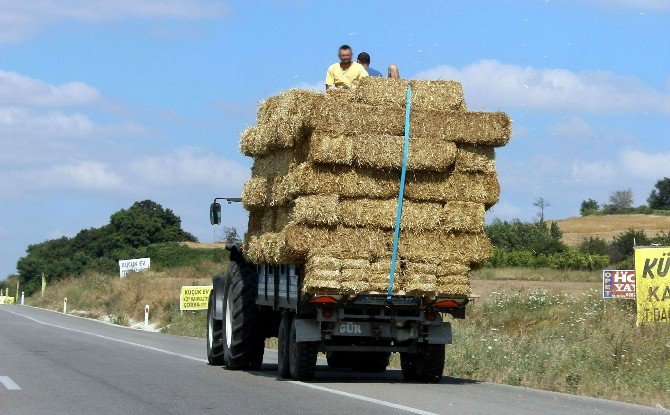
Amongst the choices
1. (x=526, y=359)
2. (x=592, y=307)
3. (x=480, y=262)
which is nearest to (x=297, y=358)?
(x=480, y=262)

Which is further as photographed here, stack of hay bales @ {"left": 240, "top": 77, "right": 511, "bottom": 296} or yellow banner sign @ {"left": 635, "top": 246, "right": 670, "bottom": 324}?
yellow banner sign @ {"left": 635, "top": 246, "right": 670, "bottom": 324}

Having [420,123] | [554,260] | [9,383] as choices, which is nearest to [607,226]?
[554,260]

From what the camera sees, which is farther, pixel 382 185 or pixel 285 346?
pixel 285 346

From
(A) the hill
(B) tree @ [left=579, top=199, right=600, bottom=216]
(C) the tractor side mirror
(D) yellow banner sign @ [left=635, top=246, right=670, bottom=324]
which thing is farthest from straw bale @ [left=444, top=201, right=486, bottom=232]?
(B) tree @ [left=579, top=199, right=600, bottom=216]

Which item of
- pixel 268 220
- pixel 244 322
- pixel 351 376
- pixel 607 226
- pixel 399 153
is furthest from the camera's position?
pixel 607 226

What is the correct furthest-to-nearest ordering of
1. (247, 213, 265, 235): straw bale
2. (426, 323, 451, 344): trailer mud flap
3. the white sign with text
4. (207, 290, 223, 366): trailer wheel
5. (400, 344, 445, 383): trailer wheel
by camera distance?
the white sign with text < (207, 290, 223, 366): trailer wheel < (247, 213, 265, 235): straw bale < (400, 344, 445, 383): trailer wheel < (426, 323, 451, 344): trailer mud flap

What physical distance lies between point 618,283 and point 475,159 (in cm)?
1965

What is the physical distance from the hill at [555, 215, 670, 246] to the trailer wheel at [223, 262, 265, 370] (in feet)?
237

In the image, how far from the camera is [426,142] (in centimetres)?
1593

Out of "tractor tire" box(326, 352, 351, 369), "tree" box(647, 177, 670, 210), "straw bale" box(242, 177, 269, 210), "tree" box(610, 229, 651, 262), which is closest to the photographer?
"straw bale" box(242, 177, 269, 210)

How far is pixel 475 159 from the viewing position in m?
16.2

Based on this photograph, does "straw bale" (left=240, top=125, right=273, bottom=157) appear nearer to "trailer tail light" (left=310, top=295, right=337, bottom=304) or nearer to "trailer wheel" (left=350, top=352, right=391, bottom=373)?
"trailer tail light" (left=310, top=295, right=337, bottom=304)

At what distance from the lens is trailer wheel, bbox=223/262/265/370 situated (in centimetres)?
1950

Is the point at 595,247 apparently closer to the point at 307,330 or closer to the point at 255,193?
the point at 255,193
